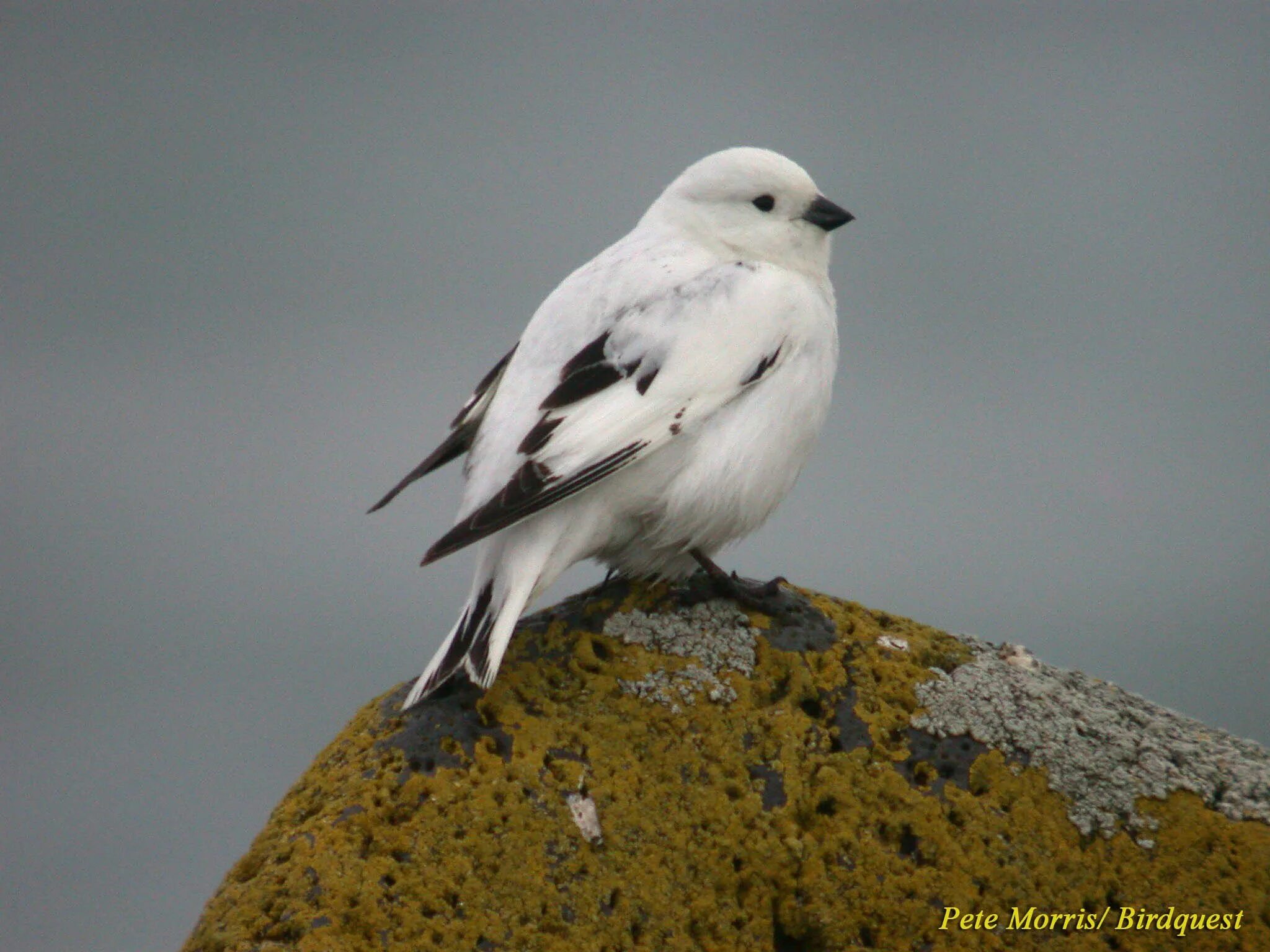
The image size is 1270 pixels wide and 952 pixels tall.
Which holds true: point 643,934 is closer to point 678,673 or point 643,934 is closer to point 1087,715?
point 678,673

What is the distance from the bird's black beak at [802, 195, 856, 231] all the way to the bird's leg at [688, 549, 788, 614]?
137 centimetres

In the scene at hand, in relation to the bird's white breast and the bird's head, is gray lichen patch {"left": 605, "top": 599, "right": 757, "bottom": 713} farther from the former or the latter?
the bird's head

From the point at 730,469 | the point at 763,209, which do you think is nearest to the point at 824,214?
the point at 763,209

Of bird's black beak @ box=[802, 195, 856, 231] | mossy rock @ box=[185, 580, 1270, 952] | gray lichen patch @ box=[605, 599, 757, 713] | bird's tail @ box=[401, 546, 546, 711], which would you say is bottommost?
mossy rock @ box=[185, 580, 1270, 952]

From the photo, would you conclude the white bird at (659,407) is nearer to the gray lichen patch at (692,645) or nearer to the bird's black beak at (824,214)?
the bird's black beak at (824,214)

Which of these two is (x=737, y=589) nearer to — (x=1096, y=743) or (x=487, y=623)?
(x=487, y=623)

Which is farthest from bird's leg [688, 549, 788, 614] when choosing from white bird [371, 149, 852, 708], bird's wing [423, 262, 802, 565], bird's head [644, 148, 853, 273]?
bird's head [644, 148, 853, 273]

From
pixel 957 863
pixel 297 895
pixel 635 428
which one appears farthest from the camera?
pixel 635 428

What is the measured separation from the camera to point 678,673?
4.88 meters

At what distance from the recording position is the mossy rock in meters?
4.25

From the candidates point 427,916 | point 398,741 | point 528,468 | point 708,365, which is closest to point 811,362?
point 708,365

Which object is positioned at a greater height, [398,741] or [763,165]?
[763,165]

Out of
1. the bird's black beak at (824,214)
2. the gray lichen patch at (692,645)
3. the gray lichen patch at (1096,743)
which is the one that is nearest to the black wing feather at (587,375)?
the gray lichen patch at (692,645)

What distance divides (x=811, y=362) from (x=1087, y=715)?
5.13 ft
